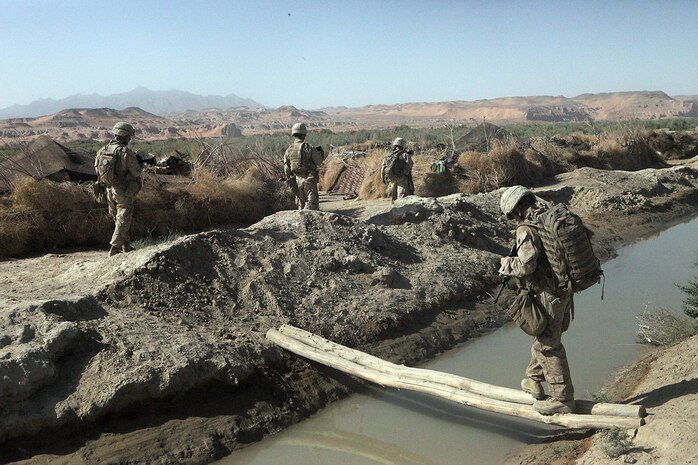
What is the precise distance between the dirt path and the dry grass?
3.02 ft

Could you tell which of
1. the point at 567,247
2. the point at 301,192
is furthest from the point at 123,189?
the point at 567,247

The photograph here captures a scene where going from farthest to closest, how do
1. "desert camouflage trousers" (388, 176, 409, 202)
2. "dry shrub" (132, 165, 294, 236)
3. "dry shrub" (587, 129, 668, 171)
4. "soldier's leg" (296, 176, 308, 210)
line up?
"dry shrub" (587, 129, 668, 171) < "desert camouflage trousers" (388, 176, 409, 202) < "dry shrub" (132, 165, 294, 236) < "soldier's leg" (296, 176, 308, 210)

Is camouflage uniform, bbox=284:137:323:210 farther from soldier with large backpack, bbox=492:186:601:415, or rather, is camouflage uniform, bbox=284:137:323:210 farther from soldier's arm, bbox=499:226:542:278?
soldier's arm, bbox=499:226:542:278

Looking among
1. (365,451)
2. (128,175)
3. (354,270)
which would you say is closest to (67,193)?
(128,175)

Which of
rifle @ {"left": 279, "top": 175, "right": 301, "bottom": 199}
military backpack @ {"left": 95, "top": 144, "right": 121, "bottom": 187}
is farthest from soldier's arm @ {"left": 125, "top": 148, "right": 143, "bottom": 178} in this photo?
rifle @ {"left": 279, "top": 175, "right": 301, "bottom": 199}

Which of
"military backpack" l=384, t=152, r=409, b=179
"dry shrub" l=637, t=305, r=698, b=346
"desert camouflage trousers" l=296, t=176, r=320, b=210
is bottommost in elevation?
"dry shrub" l=637, t=305, r=698, b=346

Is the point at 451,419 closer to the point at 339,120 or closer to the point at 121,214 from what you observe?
the point at 121,214

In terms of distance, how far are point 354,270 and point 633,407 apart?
13.6 ft

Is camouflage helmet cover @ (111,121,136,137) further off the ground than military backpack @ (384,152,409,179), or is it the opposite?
camouflage helmet cover @ (111,121,136,137)

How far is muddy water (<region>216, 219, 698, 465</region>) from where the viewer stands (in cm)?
491

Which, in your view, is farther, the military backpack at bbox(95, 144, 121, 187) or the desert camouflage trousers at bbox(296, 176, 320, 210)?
the desert camouflage trousers at bbox(296, 176, 320, 210)

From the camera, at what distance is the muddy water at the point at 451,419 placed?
4.91 meters

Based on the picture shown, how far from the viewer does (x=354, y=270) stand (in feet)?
25.8

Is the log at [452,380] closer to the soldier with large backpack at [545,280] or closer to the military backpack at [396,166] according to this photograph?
the soldier with large backpack at [545,280]
